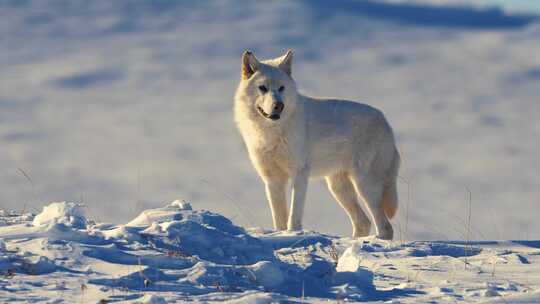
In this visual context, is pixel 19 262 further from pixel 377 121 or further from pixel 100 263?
pixel 377 121

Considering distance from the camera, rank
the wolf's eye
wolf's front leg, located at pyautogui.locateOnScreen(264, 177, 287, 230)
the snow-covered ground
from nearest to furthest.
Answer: the snow-covered ground, the wolf's eye, wolf's front leg, located at pyautogui.locateOnScreen(264, 177, 287, 230)

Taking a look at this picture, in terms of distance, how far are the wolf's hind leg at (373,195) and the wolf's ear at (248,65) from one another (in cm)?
163

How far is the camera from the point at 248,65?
8.61m

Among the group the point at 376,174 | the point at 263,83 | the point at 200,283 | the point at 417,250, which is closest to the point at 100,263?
the point at 200,283

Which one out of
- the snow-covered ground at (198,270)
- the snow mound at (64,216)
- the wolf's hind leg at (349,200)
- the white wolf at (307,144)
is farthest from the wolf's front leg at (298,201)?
the snow mound at (64,216)

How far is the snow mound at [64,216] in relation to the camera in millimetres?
5652

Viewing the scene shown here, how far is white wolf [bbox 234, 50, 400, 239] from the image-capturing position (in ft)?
27.7

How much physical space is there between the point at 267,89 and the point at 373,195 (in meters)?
1.82

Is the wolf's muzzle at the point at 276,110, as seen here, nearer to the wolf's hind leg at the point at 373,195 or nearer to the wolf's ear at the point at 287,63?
the wolf's ear at the point at 287,63

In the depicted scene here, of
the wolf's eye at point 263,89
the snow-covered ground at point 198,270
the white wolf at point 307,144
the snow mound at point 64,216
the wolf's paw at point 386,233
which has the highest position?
the wolf's eye at point 263,89

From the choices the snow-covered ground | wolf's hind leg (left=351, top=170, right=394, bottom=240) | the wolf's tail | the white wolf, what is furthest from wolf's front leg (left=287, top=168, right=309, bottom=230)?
the snow-covered ground

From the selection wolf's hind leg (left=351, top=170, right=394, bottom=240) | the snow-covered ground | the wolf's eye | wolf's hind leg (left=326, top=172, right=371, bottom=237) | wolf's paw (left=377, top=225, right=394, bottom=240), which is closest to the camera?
the snow-covered ground

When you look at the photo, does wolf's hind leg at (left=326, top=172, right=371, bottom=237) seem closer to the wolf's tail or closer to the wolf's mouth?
the wolf's tail

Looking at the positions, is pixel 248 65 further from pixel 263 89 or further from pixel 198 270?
pixel 198 270
